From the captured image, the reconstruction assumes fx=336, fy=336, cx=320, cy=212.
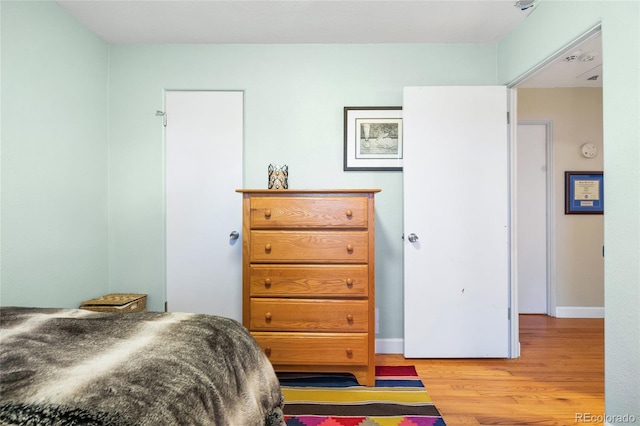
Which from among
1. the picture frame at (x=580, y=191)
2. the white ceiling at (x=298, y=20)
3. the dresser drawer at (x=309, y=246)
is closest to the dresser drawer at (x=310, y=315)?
the dresser drawer at (x=309, y=246)

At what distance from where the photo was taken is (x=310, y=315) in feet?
6.90

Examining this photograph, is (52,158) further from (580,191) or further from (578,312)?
(578,312)

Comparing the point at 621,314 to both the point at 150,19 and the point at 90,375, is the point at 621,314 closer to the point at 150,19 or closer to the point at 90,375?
the point at 90,375

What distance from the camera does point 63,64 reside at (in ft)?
7.38

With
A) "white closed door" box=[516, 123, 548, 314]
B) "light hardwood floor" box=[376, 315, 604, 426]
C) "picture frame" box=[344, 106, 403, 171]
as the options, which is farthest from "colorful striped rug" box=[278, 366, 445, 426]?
"white closed door" box=[516, 123, 548, 314]

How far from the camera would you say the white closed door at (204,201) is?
2.72m

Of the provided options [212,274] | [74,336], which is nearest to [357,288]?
[212,274]

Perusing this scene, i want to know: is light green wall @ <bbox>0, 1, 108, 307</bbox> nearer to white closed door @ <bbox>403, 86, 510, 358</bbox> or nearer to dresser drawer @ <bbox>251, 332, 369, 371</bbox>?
dresser drawer @ <bbox>251, 332, 369, 371</bbox>

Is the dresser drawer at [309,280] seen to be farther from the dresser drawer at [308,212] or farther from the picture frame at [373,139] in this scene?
the picture frame at [373,139]

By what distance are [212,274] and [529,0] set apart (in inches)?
115

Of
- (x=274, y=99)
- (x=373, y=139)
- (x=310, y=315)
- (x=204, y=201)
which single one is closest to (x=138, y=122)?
(x=204, y=201)

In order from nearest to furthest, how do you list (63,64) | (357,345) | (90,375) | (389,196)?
(90,375), (357,345), (63,64), (389,196)

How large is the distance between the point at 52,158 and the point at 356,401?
242cm

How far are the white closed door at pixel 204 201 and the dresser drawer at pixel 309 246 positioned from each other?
0.67 metres
